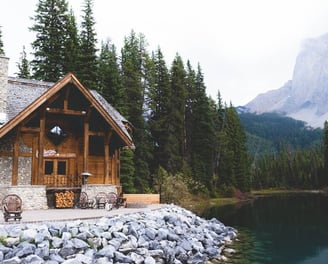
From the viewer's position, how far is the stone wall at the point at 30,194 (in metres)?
18.2

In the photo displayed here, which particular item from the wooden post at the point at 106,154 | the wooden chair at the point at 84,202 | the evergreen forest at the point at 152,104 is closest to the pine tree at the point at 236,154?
the evergreen forest at the point at 152,104

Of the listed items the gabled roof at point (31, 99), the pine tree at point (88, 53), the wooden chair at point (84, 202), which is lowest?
the wooden chair at point (84, 202)

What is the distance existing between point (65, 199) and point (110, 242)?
757 cm

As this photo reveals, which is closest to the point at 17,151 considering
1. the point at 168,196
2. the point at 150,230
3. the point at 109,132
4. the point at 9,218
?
the point at 109,132

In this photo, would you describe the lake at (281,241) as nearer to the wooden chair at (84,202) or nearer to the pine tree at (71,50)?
the wooden chair at (84,202)

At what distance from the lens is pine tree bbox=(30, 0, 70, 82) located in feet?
116

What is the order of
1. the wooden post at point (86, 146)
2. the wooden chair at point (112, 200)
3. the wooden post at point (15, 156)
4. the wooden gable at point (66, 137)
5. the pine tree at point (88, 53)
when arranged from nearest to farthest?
1. the wooden chair at point (112, 200)
2. the wooden post at point (15, 156)
3. the wooden gable at point (66, 137)
4. the wooden post at point (86, 146)
5. the pine tree at point (88, 53)

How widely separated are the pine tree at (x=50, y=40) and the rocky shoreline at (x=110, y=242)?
72.3 feet

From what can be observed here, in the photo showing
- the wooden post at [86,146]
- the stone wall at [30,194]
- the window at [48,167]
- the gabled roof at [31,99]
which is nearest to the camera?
the stone wall at [30,194]

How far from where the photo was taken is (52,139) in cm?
2206

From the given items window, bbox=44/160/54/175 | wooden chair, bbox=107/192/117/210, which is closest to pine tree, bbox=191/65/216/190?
window, bbox=44/160/54/175

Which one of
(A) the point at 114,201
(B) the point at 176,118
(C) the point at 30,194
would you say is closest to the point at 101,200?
(A) the point at 114,201

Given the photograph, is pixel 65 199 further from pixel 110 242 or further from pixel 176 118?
pixel 176 118

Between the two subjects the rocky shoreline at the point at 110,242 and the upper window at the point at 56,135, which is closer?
the rocky shoreline at the point at 110,242
